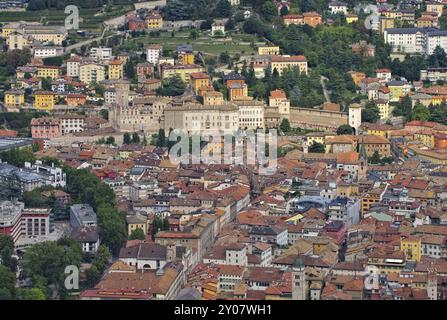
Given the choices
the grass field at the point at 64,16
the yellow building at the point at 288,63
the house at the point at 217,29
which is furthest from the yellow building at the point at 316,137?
the grass field at the point at 64,16

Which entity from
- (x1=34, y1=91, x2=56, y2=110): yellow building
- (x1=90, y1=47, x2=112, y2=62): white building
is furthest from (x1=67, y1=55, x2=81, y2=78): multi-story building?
(x1=34, y1=91, x2=56, y2=110): yellow building

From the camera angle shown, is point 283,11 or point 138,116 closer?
point 138,116

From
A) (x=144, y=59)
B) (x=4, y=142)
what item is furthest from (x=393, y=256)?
(x=144, y=59)

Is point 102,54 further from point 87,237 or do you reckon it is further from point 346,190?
point 87,237

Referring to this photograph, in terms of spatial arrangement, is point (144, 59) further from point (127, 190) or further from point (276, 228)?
point (276, 228)

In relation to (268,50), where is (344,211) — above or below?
below

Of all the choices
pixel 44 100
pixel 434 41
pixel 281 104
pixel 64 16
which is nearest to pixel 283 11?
pixel 434 41
